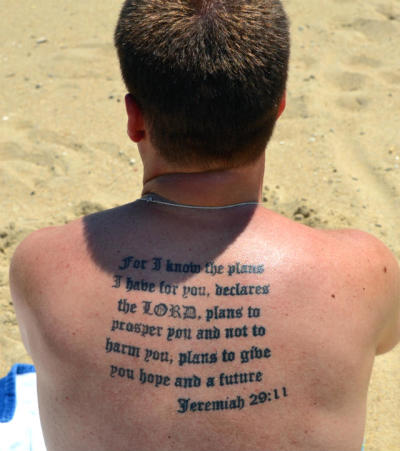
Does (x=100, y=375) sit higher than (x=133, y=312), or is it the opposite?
(x=133, y=312)

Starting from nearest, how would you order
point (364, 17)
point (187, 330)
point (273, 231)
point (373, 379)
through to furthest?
point (187, 330) < point (273, 231) < point (373, 379) < point (364, 17)

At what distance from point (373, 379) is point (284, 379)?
4.67 feet

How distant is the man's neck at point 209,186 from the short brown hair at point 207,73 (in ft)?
0.11

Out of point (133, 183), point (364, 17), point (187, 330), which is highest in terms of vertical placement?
point (187, 330)

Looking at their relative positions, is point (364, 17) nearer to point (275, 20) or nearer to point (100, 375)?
point (275, 20)

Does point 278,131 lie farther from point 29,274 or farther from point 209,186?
point 29,274

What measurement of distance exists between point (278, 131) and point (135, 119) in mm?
2437

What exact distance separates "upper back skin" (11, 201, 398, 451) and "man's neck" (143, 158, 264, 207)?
0.13 feet

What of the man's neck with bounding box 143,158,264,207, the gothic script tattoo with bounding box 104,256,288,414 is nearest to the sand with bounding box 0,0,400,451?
the gothic script tattoo with bounding box 104,256,288,414

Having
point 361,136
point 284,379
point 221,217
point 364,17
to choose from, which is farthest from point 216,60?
point 364,17

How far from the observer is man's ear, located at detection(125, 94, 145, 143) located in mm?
1614

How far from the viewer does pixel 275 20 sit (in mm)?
1557

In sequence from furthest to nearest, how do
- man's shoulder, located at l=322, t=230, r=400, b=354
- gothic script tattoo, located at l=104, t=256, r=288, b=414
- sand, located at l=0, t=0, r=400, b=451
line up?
sand, located at l=0, t=0, r=400, b=451 → man's shoulder, located at l=322, t=230, r=400, b=354 → gothic script tattoo, located at l=104, t=256, r=288, b=414

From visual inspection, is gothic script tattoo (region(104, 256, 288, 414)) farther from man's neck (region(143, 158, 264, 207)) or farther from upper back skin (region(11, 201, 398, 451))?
man's neck (region(143, 158, 264, 207))
